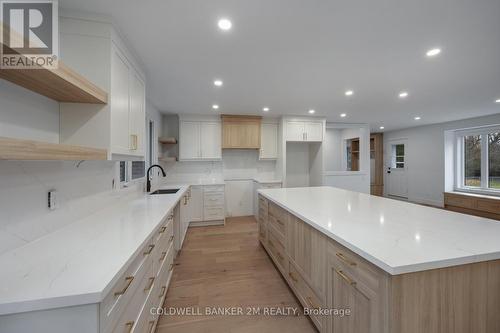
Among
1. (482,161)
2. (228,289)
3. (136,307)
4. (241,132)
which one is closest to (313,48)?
(136,307)

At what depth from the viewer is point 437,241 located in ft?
3.44

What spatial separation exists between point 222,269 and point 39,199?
1.91 m

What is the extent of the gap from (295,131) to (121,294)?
14.4 ft

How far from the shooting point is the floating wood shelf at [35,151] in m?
0.66

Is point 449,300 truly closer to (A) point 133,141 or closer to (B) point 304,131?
(A) point 133,141

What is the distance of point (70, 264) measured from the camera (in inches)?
33.9

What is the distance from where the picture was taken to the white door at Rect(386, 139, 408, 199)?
6.56m

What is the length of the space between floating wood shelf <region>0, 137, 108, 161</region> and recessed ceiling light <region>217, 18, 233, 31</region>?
132 cm

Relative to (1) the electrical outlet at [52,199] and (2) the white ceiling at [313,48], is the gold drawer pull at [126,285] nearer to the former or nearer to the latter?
(1) the electrical outlet at [52,199]

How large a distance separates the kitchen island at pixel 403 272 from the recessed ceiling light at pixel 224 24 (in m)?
1.65

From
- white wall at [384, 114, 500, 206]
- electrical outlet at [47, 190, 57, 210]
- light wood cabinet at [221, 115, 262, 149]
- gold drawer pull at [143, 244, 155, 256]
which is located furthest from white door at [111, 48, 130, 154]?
white wall at [384, 114, 500, 206]

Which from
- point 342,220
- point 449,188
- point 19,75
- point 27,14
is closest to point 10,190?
point 19,75

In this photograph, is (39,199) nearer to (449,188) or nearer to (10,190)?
(10,190)

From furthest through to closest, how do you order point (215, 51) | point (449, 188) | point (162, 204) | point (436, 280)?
point (449, 188), point (162, 204), point (215, 51), point (436, 280)
